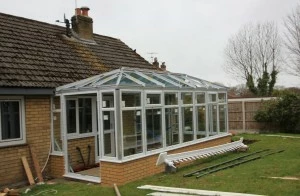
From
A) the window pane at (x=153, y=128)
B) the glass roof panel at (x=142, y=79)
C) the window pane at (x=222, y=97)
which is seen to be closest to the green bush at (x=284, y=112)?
the window pane at (x=222, y=97)

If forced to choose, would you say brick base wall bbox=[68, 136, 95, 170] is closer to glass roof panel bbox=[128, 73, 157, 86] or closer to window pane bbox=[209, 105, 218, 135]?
glass roof panel bbox=[128, 73, 157, 86]

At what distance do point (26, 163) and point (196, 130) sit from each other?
236 inches

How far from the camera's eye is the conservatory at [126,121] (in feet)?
32.2

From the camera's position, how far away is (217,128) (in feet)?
50.0

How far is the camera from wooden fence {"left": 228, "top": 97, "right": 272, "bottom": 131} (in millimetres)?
23625

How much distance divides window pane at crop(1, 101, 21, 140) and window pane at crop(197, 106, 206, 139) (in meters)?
6.30

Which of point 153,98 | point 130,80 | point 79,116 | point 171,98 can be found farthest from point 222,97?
point 79,116

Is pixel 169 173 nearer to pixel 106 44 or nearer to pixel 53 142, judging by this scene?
pixel 53 142

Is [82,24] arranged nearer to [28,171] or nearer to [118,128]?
[28,171]

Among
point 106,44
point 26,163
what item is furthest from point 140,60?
point 26,163

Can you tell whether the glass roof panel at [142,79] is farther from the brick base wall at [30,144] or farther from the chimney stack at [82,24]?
the chimney stack at [82,24]

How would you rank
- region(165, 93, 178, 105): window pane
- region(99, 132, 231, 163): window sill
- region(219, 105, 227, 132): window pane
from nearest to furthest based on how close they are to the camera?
region(99, 132, 231, 163): window sill
region(165, 93, 178, 105): window pane
region(219, 105, 227, 132): window pane

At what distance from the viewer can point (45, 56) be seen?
41.2 ft

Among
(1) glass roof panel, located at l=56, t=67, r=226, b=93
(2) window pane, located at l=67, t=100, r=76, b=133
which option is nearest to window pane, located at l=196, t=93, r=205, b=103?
(1) glass roof panel, located at l=56, t=67, r=226, b=93
